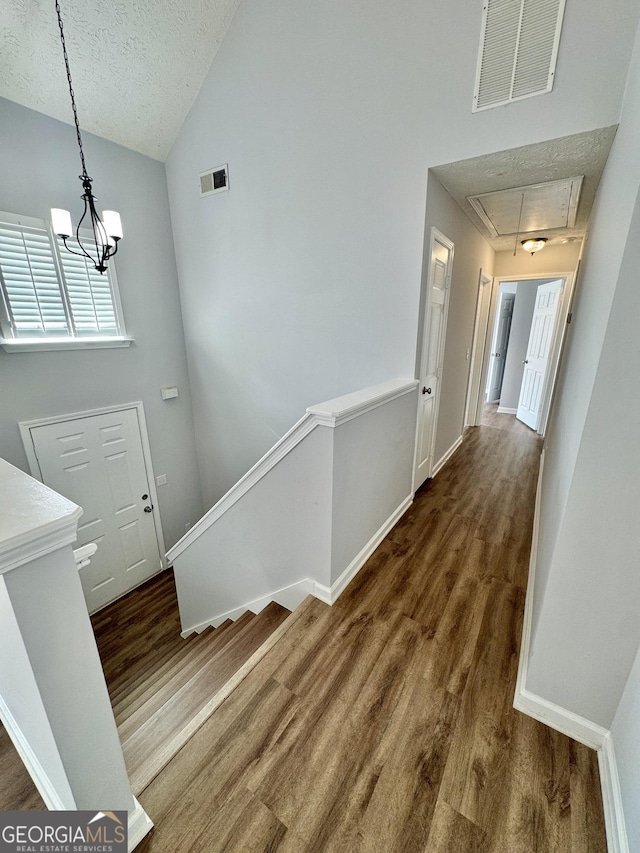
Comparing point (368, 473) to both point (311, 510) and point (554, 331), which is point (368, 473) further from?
point (554, 331)

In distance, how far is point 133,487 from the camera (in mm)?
3520

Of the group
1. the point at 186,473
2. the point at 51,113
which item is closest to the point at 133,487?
the point at 186,473

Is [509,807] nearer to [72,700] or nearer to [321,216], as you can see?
[72,700]

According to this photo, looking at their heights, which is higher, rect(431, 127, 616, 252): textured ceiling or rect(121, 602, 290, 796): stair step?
rect(431, 127, 616, 252): textured ceiling

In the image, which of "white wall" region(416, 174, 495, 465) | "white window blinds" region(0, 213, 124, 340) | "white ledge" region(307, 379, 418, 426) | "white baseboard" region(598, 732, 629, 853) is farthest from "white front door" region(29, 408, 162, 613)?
"white baseboard" region(598, 732, 629, 853)

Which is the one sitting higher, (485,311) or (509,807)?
(485,311)

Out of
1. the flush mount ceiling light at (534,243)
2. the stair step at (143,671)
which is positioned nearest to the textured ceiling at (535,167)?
the flush mount ceiling light at (534,243)

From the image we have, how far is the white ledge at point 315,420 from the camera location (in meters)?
1.64

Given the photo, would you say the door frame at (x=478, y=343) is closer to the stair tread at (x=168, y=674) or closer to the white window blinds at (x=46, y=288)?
the stair tread at (x=168, y=674)

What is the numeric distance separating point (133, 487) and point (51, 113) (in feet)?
10.4

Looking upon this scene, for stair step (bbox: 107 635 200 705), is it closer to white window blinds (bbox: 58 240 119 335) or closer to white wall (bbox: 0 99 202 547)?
white wall (bbox: 0 99 202 547)

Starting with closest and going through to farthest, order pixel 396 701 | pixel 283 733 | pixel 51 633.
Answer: pixel 51 633
pixel 283 733
pixel 396 701

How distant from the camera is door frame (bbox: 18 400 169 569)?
2.74 metres

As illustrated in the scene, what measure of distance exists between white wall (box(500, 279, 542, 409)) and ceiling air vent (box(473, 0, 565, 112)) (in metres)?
4.21
